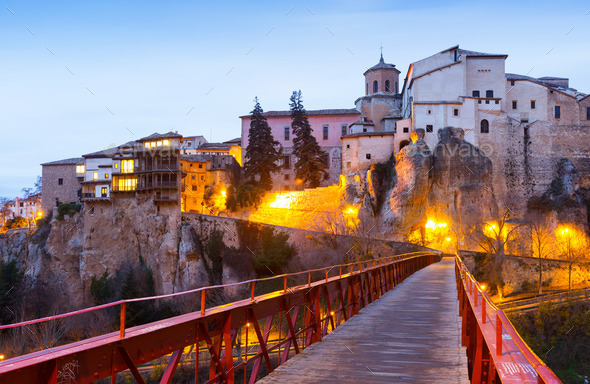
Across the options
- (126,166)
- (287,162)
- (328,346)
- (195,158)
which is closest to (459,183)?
(287,162)

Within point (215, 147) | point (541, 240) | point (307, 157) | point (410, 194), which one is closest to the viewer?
point (410, 194)

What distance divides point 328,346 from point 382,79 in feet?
221

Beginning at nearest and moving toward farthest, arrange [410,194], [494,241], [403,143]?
1. [494,241]
2. [410,194]
3. [403,143]

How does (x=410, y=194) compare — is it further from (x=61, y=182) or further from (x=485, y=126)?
(x=61, y=182)

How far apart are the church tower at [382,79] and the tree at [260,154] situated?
16992 mm

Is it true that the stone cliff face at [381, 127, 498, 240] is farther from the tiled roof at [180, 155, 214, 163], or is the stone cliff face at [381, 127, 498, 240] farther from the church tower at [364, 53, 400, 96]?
the tiled roof at [180, 155, 214, 163]

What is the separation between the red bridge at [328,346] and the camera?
4.94m

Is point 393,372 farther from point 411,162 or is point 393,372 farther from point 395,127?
point 395,127

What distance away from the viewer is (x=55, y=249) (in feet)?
198

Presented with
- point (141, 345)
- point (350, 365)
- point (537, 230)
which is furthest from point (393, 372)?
point (537, 230)

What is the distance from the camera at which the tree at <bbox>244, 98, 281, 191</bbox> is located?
6531 cm

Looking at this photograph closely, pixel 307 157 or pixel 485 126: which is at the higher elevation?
pixel 485 126

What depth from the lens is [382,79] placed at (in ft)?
242

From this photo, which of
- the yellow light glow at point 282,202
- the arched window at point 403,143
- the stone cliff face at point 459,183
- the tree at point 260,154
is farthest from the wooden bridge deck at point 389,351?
the tree at point 260,154
